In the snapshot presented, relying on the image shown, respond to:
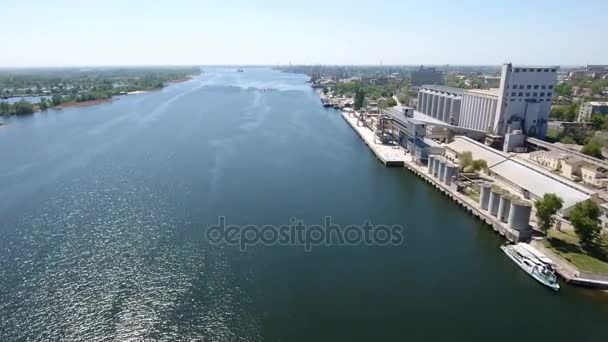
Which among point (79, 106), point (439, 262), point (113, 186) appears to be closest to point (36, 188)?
point (113, 186)

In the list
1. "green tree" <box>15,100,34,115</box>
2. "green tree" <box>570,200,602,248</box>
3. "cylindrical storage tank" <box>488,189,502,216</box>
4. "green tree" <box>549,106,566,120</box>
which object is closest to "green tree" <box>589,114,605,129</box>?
"green tree" <box>549,106,566,120</box>

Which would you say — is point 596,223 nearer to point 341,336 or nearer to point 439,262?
point 439,262

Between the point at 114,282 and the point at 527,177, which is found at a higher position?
the point at 527,177

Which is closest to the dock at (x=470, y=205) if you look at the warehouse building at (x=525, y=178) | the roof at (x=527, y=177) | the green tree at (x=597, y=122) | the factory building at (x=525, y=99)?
the warehouse building at (x=525, y=178)

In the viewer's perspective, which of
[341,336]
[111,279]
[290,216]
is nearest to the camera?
[341,336]

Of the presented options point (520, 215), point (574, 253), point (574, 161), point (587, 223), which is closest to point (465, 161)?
point (574, 161)

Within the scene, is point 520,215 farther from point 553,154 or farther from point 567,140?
point 567,140
